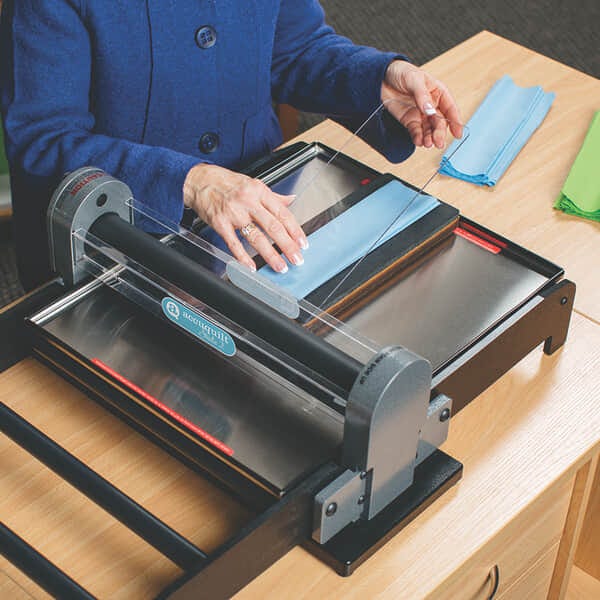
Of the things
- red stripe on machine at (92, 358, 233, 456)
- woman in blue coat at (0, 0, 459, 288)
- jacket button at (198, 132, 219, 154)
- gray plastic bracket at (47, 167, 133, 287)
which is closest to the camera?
red stripe on machine at (92, 358, 233, 456)

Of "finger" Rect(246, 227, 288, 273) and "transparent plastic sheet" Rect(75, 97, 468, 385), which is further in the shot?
"finger" Rect(246, 227, 288, 273)

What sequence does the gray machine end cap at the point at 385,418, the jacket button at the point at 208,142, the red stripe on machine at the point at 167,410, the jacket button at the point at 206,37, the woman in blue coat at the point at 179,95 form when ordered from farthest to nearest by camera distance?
the jacket button at the point at 208,142 < the jacket button at the point at 206,37 < the woman in blue coat at the point at 179,95 < the red stripe on machine at the point at 167,410 < the gray machine end cap at the point at 385,418

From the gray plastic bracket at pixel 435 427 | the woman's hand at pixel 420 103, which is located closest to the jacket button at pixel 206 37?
the woman's hand at pixel 420 103

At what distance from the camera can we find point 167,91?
4.82ft

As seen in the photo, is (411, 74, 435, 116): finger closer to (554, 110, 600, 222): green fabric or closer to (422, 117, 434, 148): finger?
(422, 117, 434, 148): finger

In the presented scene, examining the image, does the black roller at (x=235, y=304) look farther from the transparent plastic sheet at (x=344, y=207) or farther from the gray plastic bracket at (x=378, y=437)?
the transparent plastic sheet at (x=344, y=207)

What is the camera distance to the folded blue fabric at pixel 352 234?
1257mm

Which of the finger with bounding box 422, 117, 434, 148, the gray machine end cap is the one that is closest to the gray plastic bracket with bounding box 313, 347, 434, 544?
the gray machine end cap

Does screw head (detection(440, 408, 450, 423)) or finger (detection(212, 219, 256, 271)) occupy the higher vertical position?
finger (detection(212, 219, 256, 271))

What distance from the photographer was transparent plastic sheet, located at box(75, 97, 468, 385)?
1.11 m

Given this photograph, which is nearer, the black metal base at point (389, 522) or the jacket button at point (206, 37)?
the black metal base at point (389, 522)

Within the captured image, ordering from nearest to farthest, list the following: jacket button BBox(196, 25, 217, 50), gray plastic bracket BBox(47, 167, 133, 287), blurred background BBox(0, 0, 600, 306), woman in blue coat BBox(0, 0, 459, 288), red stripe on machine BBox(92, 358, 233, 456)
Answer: red stripe on machine BBox(92, 358, 233, 456) < gray plastic bracket BBox(47, 167, 133, 287) < woman in blue coat BBox(0, 0, 459, 288) < jacket button BBox(196, 25, 217, 50) < blurred background BBox(0, 0, 600, 306)

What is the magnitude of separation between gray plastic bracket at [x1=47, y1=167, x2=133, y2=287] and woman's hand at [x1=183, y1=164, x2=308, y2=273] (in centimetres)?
11

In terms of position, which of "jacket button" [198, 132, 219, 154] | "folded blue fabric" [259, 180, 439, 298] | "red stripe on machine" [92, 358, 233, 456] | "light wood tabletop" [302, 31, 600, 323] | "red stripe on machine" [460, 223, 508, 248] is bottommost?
"light wood tabletop" [302, 31, 600, 323]
